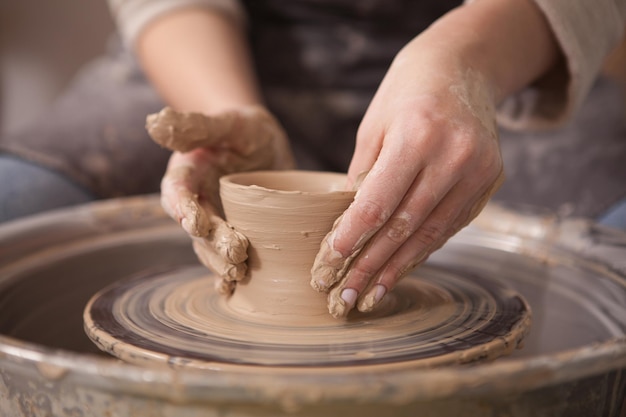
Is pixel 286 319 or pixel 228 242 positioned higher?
pixel 228 242

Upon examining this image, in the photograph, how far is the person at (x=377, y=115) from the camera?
85cm

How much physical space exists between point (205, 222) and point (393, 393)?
0.41m

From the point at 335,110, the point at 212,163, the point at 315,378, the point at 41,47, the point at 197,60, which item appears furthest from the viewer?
the point at 41,47

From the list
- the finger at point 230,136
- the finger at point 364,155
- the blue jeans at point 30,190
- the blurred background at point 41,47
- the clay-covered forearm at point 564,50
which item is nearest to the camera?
the finger at point 364,155

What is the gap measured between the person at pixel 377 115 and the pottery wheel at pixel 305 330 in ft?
0.20

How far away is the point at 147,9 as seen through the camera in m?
1.77

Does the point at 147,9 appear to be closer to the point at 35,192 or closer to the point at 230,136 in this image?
the point at 35,192

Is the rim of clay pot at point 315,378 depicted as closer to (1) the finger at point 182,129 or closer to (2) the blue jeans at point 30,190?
(1) the finger at point 182,129

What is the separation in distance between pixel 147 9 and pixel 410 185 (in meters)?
1.19

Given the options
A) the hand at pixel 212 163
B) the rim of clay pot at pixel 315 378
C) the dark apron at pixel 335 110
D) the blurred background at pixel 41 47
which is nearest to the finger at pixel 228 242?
the hand at pixel 212 163

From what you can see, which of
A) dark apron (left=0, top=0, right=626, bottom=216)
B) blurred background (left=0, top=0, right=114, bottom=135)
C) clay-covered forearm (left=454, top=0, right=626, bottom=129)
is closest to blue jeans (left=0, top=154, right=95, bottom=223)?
dark apron (left=0, top=0, right=626, bottom=216)

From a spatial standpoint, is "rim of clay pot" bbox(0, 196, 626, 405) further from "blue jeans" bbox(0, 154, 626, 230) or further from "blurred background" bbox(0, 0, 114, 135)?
"blurred background" bbox(0, 0, 114, 135)

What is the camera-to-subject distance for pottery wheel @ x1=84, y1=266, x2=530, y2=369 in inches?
31.4

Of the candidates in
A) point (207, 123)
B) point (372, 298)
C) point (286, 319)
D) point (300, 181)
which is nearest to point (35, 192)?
point (207, 123)
